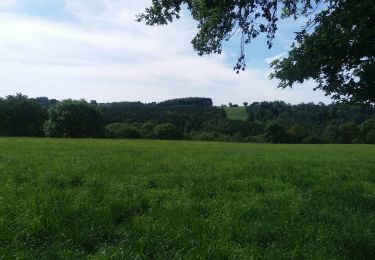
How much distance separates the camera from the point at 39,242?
594 centimetres

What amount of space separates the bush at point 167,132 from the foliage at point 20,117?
1192 inches

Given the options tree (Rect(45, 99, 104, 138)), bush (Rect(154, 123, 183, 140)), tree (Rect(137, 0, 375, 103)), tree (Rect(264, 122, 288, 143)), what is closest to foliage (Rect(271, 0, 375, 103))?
tree (Rect(137, 0, 375, 103))

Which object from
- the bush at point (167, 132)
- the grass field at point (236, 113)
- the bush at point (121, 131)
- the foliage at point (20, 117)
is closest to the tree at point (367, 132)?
the bush at point (167, 132)

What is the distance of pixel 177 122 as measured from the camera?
465 feet

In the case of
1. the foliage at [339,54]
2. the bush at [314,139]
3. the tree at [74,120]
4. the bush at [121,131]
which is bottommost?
the bush at [314,139]

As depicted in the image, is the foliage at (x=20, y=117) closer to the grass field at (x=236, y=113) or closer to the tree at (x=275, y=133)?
the tree at (x=275, y=133)

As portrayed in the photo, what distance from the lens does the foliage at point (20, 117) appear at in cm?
9681

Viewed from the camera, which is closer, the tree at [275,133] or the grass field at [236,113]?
the tree at [275,133]

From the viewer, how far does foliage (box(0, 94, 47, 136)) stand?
318 ft

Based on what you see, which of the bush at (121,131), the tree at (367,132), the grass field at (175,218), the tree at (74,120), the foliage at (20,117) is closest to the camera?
the grass field at (175,218)

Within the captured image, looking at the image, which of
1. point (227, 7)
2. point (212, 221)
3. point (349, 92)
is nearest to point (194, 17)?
point (227, 7)

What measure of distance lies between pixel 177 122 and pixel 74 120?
52158 millimetres

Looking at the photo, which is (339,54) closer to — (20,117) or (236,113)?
(20,117)

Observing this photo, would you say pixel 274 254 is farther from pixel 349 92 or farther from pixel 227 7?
pixel 349 92
